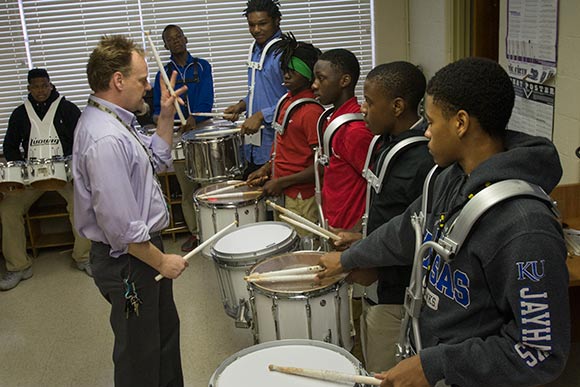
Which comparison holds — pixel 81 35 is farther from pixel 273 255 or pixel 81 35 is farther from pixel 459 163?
pixel 459 163

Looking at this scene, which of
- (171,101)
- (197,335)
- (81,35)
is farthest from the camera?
(81,35)

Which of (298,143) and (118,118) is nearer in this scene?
(118,118)

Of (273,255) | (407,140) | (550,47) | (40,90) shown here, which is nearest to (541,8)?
(550,47)

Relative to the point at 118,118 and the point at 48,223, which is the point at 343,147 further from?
the point at 48,223

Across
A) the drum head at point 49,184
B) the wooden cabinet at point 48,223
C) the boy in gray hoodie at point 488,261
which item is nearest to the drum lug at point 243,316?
the boy in gray hoodie at point 488,261

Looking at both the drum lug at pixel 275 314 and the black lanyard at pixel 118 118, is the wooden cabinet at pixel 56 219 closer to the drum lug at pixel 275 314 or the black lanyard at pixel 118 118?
the black lanyard at pixel 118 118

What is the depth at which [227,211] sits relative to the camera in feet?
11.3

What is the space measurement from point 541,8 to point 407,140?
69.6 inches

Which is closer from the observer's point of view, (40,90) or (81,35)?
(40,90)

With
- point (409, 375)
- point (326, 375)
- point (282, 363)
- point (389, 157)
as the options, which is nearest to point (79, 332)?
point (282, 363)

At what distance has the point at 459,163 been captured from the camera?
146 centimetres

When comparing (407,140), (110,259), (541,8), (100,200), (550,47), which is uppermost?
(541,8)

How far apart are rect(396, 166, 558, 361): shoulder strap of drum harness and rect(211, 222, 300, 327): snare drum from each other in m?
1.26

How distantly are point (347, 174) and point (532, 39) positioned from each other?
1550mm
